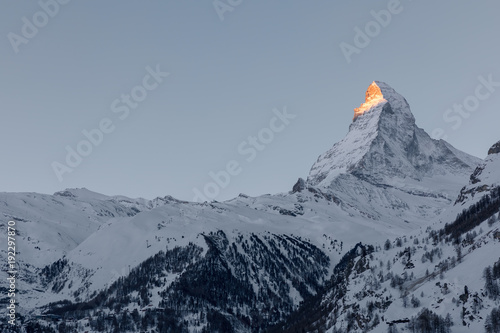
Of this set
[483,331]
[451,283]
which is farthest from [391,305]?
[483,331]

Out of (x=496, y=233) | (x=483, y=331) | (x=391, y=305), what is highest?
(x=496, y=233)

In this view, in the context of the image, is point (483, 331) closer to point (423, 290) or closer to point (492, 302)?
point (492, 302)

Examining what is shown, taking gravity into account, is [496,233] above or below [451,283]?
above

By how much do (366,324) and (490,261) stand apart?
Answer: 146 ft

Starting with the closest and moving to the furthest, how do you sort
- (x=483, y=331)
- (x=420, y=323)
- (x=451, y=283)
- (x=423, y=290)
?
(x=483, y=331) < (x=420, y=323) < (x=451, y=283) < (x=423, y=290)

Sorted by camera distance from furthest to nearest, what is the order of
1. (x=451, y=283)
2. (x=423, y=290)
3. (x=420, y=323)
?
(x=423, y=290)
(x=451, y=283)
(x=420, y=323)

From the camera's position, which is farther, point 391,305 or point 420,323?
point 391,305

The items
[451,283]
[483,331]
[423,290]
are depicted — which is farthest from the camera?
[423,290]

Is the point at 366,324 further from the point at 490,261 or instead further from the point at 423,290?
the point at 490,261

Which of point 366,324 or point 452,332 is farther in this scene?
point 366,324

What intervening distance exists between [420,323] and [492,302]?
68.4 feet

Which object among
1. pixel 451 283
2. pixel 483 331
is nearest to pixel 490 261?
pixel 451 283

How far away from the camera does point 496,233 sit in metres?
193

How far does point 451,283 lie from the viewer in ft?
579
